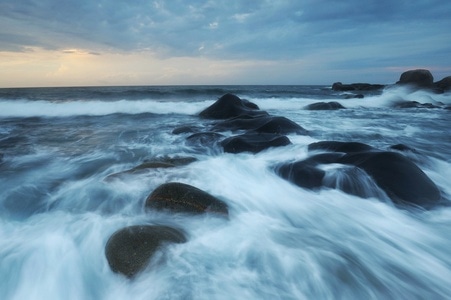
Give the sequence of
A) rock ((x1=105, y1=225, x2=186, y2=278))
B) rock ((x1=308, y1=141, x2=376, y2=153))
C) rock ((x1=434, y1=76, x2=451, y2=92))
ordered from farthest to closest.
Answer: rock ((x1=434, y1=76, x2=451, y2=92)), rock ((x1=308, y1=141, x2=376, y2=153)), rock ((x1=105, y1=225, x2=186, y2=278))

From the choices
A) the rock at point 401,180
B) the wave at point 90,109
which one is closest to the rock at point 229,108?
the wave at point 90,109

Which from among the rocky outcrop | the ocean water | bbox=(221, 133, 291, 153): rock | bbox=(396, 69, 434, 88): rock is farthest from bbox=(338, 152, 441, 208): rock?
bbox=(396, 69, 434, 88): rock

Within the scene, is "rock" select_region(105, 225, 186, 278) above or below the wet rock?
above

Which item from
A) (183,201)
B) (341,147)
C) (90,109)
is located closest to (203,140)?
(341,147)

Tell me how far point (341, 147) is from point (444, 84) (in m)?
35.8

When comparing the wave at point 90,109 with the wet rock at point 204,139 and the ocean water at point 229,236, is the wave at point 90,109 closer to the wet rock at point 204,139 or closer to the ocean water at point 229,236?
the wet rock at point 204,139

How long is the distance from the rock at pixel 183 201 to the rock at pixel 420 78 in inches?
1475

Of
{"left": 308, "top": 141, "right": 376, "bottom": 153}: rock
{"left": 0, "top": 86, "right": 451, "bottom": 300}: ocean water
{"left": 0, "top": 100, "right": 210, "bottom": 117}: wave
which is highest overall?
{"left": 308, "top": 141, "right": 376, "bottom": 153}: rock

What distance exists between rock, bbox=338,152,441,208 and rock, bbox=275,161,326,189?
81cm

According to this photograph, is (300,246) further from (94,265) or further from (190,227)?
(94,265)

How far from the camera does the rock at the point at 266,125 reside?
892cm

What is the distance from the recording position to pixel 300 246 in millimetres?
3707

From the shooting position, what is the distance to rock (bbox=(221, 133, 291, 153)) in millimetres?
7223

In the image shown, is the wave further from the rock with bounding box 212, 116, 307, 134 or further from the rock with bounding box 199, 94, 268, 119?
the rock with bounding box 212, 116, 307, 134
